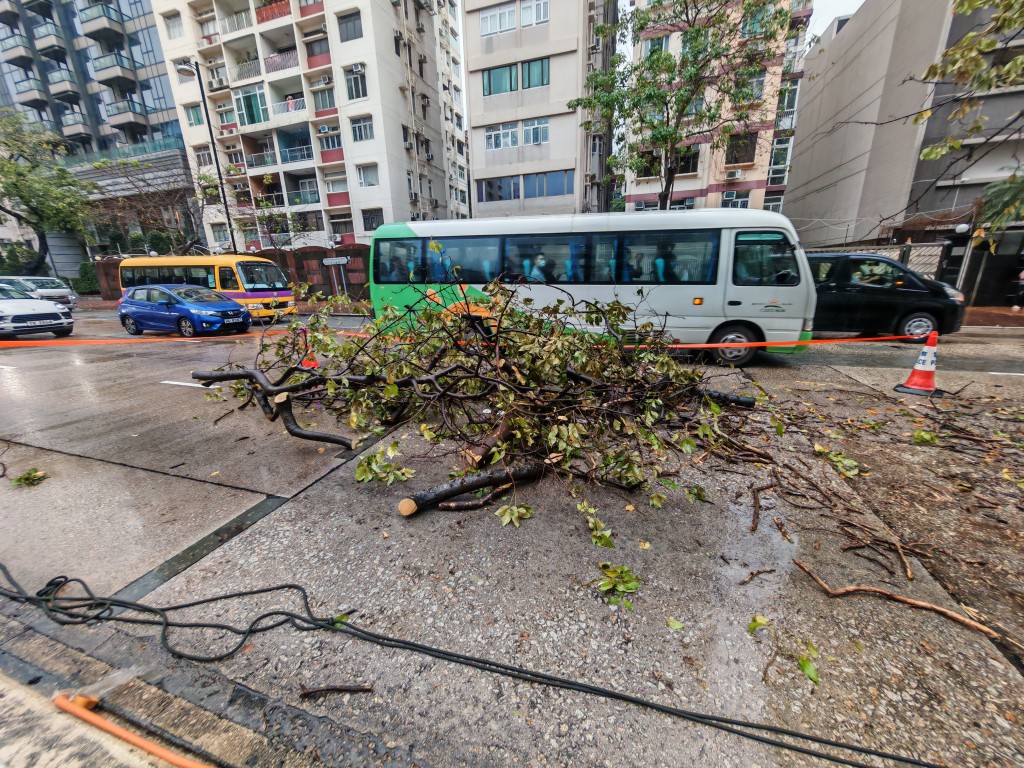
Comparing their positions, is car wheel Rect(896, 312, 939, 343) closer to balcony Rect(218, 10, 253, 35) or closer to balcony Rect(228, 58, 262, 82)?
balcony Rect(228, 58, 262, 82)

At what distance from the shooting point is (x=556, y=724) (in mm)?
1619

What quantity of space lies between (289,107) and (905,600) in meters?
34.6

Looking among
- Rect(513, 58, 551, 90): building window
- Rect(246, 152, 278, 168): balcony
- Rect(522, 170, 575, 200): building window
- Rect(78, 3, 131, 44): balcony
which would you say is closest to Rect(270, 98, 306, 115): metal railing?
Rect(246, 152, 278, 168): balcony

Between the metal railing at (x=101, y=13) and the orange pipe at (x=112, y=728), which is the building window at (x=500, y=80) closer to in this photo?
the orange pipe at (x=112, y=728)

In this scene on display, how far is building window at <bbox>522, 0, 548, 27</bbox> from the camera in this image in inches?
826

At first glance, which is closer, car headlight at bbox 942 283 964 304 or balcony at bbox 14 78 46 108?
car headlight at bbox 942 283 964 304

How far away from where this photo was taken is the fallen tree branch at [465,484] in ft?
9.46

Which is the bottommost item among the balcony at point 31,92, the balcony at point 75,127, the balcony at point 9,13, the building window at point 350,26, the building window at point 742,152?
the building window at point 742,152

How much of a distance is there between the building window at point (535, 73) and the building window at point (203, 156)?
2325 centimetres

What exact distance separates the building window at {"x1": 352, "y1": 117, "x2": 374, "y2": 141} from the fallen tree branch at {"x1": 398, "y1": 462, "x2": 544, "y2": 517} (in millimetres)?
27936

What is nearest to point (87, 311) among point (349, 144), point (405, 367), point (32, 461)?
point (349, 144)

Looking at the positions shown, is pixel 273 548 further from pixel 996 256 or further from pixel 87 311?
pixel 87 311

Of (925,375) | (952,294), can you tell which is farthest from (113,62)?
(952,294)

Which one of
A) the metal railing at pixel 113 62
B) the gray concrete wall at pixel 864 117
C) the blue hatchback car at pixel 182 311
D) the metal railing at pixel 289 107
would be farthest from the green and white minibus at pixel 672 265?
the metal railing at pixel 113 62
